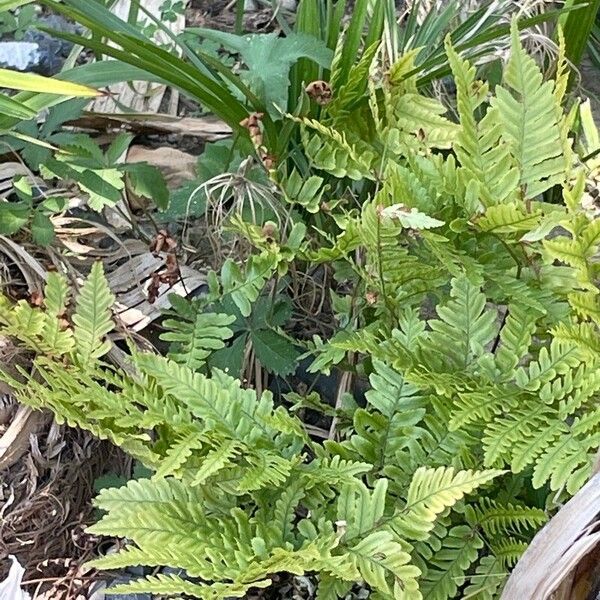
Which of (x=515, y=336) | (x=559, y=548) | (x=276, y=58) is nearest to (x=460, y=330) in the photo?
(x=515, y=336)

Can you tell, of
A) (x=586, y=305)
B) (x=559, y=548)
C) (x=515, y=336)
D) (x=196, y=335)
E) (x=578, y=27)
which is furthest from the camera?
(x=578, y=27)

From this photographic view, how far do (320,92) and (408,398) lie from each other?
0.38 meters

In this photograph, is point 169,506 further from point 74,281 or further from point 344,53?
point 344,53

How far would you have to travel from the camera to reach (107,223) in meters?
1.31

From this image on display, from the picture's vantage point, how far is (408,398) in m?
0.94

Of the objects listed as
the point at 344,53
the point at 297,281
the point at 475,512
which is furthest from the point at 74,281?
the point at 475,512

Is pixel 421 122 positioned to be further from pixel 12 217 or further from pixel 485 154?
pixel 12 217

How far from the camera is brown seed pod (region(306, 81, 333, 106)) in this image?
99 cm

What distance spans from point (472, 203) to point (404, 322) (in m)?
0.15

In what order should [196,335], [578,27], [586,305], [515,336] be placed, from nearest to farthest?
[586,305] → [515,336] → [196,335] → [578,27]

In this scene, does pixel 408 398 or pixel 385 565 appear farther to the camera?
pixel 408 398

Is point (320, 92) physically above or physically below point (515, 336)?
above

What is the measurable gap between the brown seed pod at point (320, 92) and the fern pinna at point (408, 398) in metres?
0.02

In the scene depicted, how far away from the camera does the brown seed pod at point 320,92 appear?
0.99m
